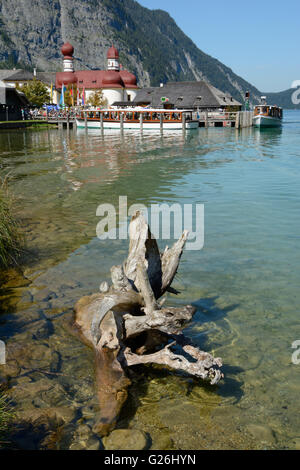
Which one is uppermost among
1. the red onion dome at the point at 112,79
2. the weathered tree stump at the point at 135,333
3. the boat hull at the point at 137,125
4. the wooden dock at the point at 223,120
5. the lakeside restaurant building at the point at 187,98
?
the red onion dome at the point at 112,79

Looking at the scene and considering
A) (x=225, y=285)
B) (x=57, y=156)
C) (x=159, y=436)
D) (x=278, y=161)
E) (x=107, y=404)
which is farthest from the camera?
(x=57, y=156)

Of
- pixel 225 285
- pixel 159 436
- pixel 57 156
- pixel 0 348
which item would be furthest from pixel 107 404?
pixel 57 156

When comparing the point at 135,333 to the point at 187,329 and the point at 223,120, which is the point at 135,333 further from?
the point at 223,120

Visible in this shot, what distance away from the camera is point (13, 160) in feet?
81.8

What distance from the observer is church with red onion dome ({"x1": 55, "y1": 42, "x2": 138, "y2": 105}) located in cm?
9988

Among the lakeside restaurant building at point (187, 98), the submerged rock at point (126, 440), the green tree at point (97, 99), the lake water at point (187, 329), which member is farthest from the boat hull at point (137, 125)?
the submerged rock at point (126, 440)

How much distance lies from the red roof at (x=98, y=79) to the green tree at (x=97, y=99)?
166 inches

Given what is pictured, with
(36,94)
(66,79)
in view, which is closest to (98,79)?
(66,79)

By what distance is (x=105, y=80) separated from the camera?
3994 inches

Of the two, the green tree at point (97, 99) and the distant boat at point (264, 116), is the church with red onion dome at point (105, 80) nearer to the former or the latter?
the green tree at point (97, 99)

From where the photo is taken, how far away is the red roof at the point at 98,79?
101m

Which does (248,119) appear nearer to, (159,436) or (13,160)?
(13,160)
